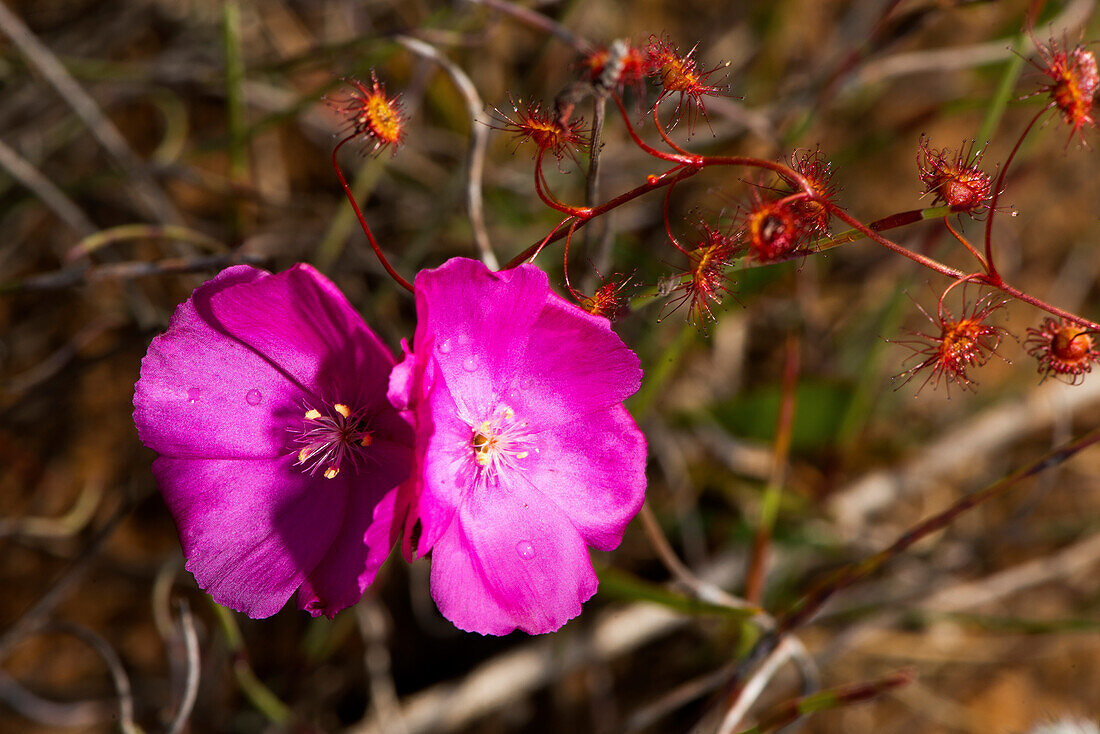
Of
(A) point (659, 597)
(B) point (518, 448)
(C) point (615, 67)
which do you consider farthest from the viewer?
(A) point (659, 597)

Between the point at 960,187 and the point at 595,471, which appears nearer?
the point at 960,187

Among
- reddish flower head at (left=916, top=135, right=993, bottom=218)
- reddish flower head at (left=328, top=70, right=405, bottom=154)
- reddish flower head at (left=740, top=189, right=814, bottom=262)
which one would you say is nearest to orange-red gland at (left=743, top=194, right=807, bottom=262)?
reddish flower head at (left=740, top=189, right=814, bottom=262)

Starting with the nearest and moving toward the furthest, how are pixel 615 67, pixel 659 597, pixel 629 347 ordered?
pixel 615 67 < pixel 659 597 < pixel 629 347

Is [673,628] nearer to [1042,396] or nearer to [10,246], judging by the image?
[1042,396]

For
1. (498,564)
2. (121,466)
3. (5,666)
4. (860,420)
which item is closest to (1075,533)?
(860,420)

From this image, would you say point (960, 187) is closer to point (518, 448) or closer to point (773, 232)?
point (773, 232)

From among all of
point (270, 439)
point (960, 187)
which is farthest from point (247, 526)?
point (960, 187)

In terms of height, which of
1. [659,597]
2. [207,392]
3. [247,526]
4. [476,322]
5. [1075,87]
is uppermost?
[1075,87]

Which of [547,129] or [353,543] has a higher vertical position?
[547,129]

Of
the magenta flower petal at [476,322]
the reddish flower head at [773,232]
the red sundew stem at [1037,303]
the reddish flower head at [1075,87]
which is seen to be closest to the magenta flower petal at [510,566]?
the magenta flower petal at [476,322]
